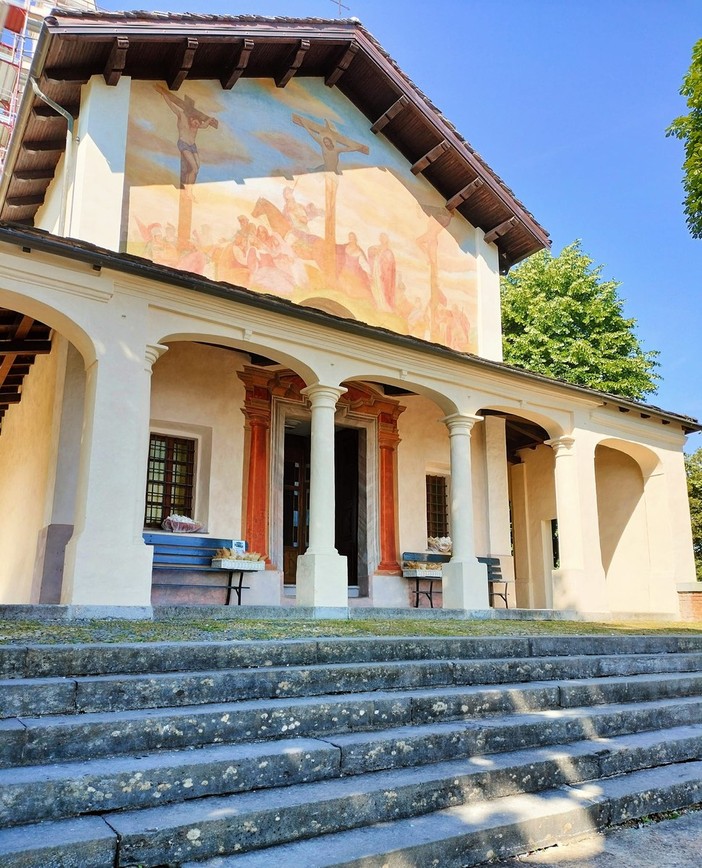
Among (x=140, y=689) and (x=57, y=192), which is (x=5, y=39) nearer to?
(x=57, y=192)

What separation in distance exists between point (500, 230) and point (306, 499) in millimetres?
6530

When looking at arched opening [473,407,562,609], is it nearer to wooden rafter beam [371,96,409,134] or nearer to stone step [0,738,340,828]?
wooden rafter beam [371,96,409,134]

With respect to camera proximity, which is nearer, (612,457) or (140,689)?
(140,689)

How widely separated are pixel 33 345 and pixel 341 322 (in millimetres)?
4220

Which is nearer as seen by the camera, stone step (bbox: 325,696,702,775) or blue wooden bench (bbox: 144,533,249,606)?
stone step (bbox: 325,696,702,775)

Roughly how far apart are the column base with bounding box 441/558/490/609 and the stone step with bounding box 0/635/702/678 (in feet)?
15.0

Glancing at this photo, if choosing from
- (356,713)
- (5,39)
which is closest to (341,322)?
(356,713)

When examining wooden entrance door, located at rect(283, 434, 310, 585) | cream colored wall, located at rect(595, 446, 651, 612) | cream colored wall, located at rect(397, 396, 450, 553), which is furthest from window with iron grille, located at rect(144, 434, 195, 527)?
cream colored wall, located at rect(595, 446, 651, 612)

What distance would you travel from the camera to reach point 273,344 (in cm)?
935

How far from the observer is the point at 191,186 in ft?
34.8

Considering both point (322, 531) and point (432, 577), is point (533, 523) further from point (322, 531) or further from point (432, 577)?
point (322, 531)

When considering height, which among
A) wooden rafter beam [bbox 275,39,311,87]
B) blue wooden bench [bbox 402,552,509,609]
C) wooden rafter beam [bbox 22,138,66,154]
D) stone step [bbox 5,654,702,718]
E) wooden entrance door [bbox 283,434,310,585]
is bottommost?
stone step [bbox 5,654,702,718]

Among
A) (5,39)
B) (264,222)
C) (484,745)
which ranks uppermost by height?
(5,39)

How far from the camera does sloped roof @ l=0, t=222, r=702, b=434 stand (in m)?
7.38
